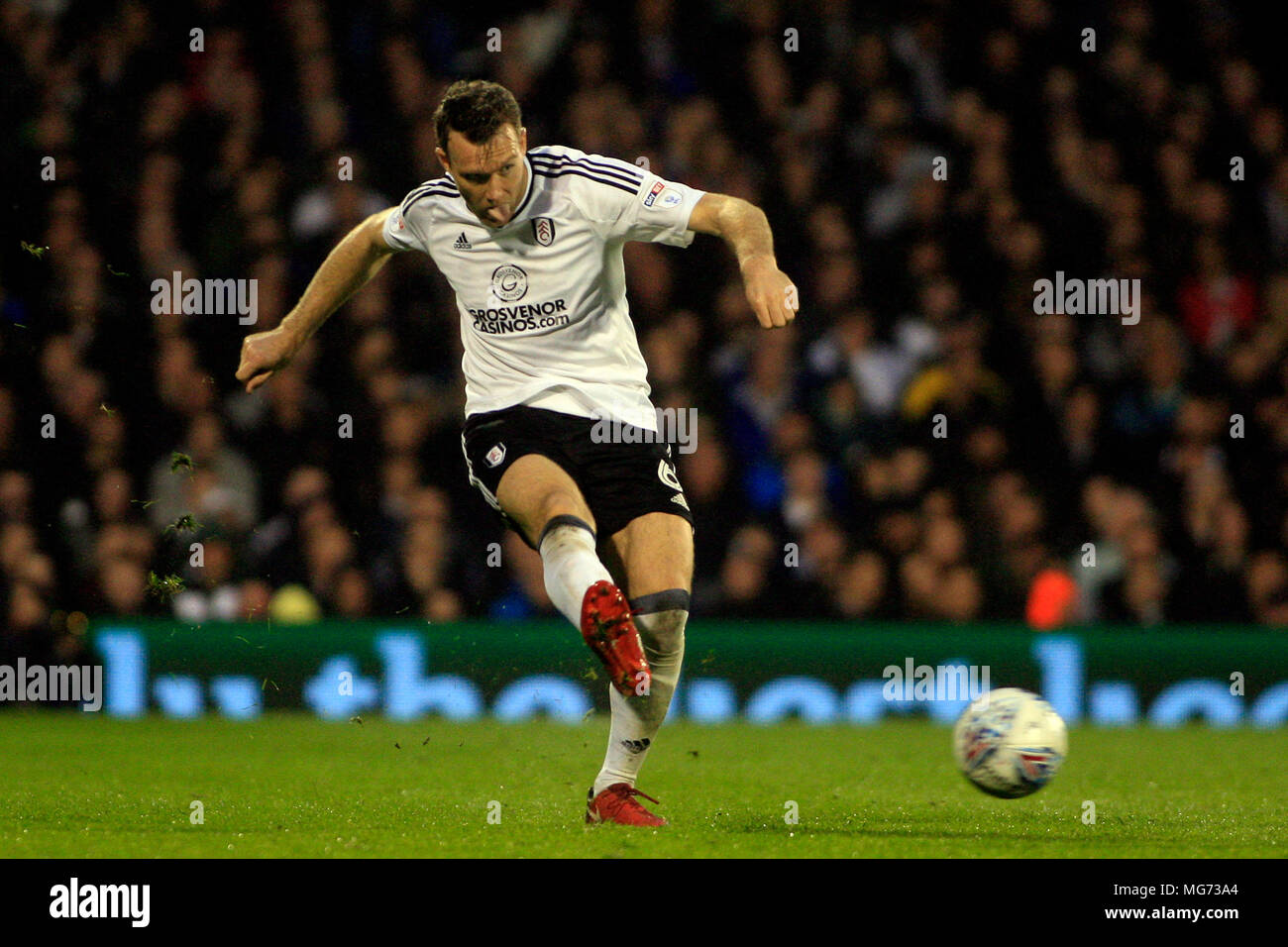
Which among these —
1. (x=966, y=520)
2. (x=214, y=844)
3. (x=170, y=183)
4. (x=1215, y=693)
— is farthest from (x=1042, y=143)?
(x=214, y=844)

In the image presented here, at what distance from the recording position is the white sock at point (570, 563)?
473 cm

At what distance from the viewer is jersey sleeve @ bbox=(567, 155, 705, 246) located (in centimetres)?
531

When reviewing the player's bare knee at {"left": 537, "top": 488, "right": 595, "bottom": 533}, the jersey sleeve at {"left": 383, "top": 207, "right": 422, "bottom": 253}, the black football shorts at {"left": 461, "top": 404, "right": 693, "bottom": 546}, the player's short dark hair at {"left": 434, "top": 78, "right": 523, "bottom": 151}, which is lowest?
the player's bare knee at {"left": 537, "top": 488, "right": 595, "bottom": 533}

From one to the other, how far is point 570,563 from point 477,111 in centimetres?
132

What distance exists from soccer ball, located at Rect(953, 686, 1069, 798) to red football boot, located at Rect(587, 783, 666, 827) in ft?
3.16

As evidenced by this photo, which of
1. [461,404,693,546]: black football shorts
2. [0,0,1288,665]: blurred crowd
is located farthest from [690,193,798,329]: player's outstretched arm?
[0,0,1288,665]: blurred crowd

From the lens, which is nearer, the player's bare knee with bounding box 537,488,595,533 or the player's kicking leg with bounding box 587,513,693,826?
the player's bare knee with bounding box 537,488,595,533

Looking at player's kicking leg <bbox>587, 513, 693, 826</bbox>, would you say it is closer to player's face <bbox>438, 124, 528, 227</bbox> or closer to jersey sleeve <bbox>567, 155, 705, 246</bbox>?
jersey sleeve <bbox>567, 155, 705, 246</bbox>

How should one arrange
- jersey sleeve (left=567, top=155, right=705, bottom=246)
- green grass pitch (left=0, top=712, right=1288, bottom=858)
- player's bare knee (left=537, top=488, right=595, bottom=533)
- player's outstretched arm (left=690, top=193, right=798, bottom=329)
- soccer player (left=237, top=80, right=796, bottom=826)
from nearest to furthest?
player's outstretched arm (left=690, top=193, right=798, bottom=329), green grass pitch (left=0, top=712, right=1288, bottom=858), player's bare knee (left=537, top=488, right=595, bottom=533), soccer player (left=237, top=80, right=796, bottom=826), jersey sleeve (left=567, top=155, right=705, bottom=246)

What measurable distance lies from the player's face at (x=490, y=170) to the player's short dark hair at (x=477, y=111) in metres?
0.02

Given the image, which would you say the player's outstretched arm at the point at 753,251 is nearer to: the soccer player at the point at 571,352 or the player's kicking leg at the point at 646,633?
the soccer player at the point at 571,352

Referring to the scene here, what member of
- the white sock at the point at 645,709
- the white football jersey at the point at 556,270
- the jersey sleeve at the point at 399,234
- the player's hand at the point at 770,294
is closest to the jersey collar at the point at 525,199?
the white football jersey at the point at 556,270

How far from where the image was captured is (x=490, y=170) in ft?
16.8

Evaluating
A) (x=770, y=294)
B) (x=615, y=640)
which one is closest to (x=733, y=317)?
(x=770, y=294)
